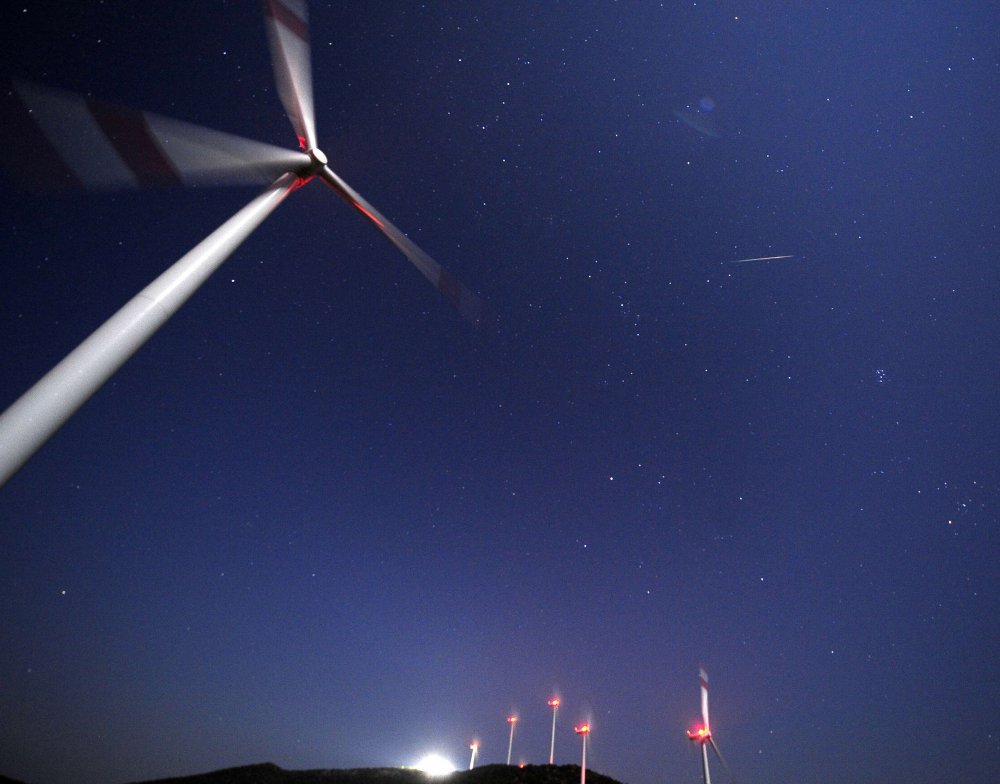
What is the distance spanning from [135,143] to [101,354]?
4.85 m

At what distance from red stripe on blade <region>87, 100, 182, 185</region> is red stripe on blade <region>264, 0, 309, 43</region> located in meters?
4.31

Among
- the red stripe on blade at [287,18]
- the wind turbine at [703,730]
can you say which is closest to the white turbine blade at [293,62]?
the red stripe on blade at [287,18]

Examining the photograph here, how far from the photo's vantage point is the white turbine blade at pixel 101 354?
229 inches

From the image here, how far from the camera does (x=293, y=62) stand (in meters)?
12.2

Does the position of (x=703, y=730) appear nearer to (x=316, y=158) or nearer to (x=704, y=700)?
(x=704, y=700)

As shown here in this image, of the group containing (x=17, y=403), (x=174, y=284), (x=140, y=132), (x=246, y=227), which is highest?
(x=140, y=132)

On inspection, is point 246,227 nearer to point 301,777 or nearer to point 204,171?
point 204,171

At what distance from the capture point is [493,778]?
4400cm

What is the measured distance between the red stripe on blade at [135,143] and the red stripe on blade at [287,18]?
14.2ft

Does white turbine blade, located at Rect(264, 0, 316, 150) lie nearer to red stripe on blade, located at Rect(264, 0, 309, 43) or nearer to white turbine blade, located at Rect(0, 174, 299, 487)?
red stripe on blade, located at Rect(264, 0, 309, 43)

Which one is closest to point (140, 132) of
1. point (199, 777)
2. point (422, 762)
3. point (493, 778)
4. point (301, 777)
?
point (493, 778)

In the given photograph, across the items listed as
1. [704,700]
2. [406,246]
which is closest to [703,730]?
[704,700]

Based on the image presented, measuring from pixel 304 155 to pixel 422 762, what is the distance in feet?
274

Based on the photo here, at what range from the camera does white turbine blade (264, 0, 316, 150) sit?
38.4 feet
